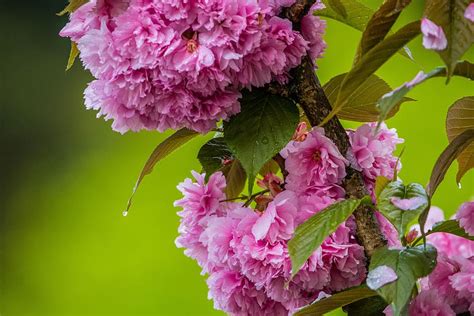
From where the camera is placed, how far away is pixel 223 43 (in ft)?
2.07

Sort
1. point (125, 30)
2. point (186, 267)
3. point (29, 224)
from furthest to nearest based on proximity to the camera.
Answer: point (29, 224)
point (186, 267)
point (125, 30)

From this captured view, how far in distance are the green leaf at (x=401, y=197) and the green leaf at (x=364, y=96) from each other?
147mm

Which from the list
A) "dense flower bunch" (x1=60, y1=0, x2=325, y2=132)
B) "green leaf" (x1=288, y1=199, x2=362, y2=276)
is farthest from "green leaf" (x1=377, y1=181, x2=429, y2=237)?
"dense flower bunch" (x1=60, y1=0, x2=325, y2=132)

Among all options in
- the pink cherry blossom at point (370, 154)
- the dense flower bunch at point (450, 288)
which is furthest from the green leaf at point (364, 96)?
the dense flower bunch at point (450, 288)

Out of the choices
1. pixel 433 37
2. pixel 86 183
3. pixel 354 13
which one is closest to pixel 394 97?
pixel 433 37

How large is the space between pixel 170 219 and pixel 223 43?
5.36 ft

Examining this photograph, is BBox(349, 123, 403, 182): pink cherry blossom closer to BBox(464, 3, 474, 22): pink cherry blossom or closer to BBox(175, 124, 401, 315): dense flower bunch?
BBox(175, 124, 401, 315): dense flower bunch

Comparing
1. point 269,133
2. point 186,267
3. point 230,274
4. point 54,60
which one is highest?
point 269,133

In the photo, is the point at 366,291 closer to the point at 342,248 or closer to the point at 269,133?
the point at 342,248

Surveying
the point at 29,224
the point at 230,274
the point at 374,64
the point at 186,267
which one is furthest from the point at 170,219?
the point at 374,64

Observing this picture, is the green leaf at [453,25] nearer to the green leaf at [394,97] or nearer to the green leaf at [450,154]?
the green leaf at [394,97]

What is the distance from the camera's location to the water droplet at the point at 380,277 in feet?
1.88

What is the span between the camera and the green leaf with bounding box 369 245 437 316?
1.83 ft

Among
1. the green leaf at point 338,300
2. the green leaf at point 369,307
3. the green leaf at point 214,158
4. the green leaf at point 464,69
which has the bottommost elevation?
the green leaf at point 369,307
